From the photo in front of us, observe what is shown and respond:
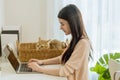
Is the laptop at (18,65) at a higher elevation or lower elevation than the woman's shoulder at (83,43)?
lower

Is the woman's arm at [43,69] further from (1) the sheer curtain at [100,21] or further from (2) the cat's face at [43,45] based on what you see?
(1) the sheer curtain at [100,21]

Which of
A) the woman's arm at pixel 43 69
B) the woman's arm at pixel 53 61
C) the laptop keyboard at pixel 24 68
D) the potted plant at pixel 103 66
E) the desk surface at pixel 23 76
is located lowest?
the potted plant at pixel 103 66

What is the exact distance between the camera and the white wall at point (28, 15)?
2.76m

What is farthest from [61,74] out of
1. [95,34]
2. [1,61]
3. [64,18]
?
[95,34]

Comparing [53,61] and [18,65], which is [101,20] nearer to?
[53,61]

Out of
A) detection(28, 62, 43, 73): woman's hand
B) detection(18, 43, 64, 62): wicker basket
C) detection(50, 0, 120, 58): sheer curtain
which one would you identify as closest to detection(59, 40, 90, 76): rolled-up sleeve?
detection(28, 62, 43, 73): woman's hand

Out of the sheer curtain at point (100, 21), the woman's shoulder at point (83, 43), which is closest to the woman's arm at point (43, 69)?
the woman's shoulder at point (83, 43)

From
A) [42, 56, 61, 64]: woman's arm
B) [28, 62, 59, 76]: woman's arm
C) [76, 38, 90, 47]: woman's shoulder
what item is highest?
[76, 38, 90, 47]: woman's shoulder

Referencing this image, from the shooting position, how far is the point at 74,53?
→ 5.60ft

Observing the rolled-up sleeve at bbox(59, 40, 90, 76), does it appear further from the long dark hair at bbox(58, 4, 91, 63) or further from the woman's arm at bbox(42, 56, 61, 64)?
the woman's arm at bbox(42, 56, 61, 64)

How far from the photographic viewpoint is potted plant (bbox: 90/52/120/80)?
245cm

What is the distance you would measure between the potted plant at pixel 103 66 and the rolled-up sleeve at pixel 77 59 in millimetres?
797

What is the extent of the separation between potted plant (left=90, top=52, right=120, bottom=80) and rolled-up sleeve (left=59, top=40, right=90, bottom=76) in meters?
0.80

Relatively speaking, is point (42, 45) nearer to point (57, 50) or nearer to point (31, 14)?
point (57, 50)
